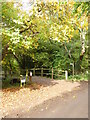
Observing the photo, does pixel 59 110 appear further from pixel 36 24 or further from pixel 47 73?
pixel 47 73

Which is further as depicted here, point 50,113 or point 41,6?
point 41,6

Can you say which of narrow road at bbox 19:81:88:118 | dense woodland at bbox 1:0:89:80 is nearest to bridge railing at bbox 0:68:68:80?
dense woodland at bbox 1:0:89:80

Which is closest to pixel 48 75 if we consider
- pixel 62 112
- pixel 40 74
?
pixel 40 74

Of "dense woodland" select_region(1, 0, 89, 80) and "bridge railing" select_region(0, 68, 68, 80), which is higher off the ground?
"dense woodland" select_region(1, 0, 89, 80)

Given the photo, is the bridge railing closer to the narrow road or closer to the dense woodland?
the dense woodland

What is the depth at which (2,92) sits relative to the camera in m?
5.68

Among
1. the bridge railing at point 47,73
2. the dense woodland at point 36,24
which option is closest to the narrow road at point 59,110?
the dense woodland at point 36,24

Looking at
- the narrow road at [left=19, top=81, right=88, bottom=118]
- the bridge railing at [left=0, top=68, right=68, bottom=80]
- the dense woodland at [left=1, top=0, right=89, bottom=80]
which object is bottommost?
the narrow road at [left=19, top=81, right=88, bottom=118]

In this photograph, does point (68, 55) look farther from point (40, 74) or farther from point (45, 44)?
point (40, 74)

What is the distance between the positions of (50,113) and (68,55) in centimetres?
689

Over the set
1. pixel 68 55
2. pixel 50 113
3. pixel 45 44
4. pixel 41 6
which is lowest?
pixel 50 113

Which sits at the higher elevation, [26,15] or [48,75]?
[26,15]

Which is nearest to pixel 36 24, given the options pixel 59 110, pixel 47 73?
pixel 59 110

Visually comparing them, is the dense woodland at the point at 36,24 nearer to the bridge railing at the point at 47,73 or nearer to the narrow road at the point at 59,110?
the bridge railing at the point at 47,73
